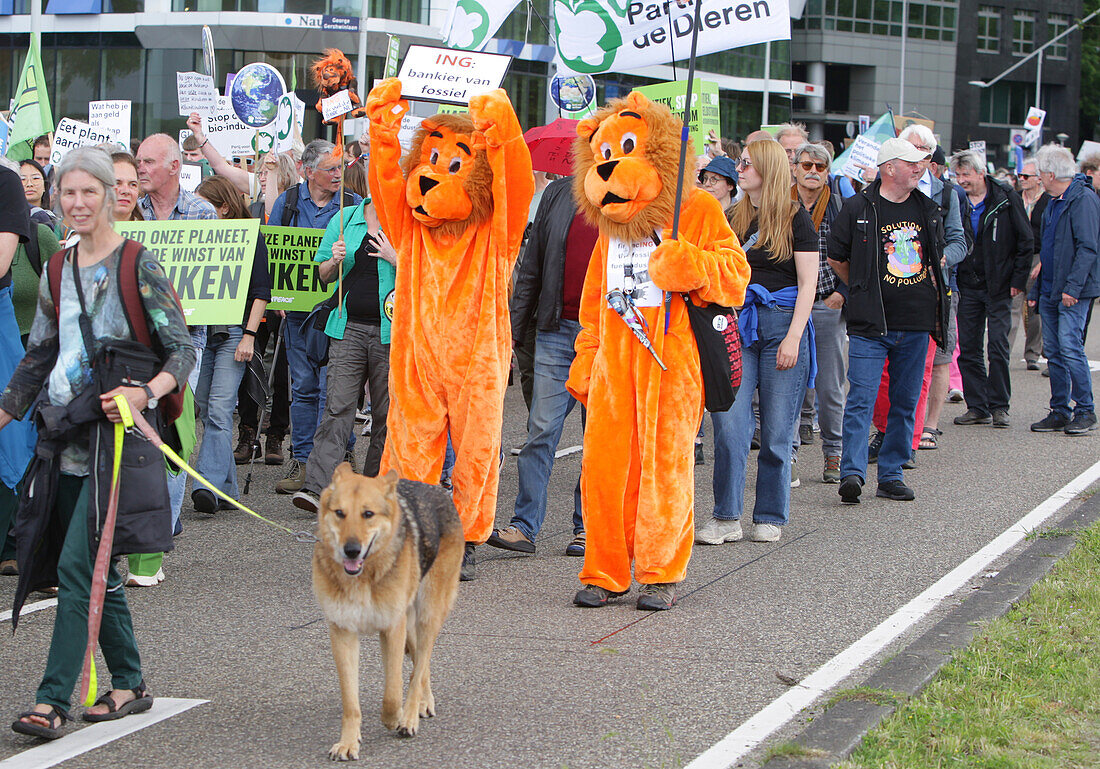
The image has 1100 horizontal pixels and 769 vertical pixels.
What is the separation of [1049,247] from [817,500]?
4486mm

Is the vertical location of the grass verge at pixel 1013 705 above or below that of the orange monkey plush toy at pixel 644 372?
below

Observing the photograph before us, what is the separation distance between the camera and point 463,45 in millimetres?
11531

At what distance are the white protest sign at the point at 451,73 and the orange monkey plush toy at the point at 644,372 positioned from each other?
155cm

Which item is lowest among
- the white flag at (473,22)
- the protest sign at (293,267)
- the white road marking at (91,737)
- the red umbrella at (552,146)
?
the white road marking at (91,737)

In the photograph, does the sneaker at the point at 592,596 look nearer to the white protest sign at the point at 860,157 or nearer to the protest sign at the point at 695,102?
the protest sign at the point at 695,102

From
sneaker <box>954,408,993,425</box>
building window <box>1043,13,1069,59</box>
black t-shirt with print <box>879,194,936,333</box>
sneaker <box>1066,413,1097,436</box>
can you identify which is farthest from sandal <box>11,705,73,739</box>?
building window <box>1043,13,1069,59</box>

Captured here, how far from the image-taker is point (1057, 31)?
7200 centimetres

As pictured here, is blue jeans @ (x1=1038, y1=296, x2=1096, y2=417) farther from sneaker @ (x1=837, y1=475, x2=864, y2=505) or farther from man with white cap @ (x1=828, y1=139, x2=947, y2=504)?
sneaker @ (x1=837, y1=475, x2=864, y2=505)

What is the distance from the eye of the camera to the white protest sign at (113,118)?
40.5 ft

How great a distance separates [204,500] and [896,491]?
433 cm

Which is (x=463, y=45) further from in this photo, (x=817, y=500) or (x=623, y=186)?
(x=623, y=186)

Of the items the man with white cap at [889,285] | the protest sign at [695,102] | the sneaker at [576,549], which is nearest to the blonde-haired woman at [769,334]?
the protest sign at [695,102]

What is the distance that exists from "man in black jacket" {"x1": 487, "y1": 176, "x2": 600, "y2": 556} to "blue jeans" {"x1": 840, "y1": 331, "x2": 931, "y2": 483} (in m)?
2.20

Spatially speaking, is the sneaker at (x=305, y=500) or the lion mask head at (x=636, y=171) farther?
the sneaker at (x=305, y=500)
